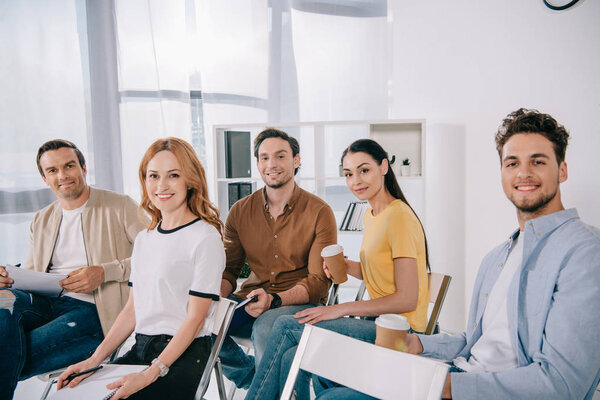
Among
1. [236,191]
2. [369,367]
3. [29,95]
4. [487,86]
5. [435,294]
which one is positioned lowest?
[435,294]

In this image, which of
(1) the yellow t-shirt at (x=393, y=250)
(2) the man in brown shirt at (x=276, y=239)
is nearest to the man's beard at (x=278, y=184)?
(2) the man in brown shirt at (x=276, y=239)

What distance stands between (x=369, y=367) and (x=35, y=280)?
1637 mm

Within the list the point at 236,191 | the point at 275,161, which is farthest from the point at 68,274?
the point at 236,191

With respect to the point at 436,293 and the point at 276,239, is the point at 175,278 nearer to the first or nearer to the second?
the point at 276,239

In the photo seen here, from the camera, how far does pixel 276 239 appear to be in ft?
7.09

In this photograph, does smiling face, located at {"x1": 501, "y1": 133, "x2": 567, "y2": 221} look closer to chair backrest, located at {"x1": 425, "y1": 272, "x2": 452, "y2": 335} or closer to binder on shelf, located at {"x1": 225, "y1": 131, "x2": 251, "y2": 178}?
chair backrest, located at {"x1": 425, "y1": 272, "x2": 452, "y2": 335}

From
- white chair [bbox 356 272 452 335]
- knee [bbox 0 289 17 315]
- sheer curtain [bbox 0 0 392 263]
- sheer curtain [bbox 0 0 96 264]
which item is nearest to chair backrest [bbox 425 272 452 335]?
white chair [bbox 356 272 452 335]

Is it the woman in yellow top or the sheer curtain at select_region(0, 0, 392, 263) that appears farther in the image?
the sheer curtain at select_region(0, 0, 392, 263)

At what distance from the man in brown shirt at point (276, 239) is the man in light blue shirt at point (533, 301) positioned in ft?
2.67

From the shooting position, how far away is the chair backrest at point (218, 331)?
4.67 feet

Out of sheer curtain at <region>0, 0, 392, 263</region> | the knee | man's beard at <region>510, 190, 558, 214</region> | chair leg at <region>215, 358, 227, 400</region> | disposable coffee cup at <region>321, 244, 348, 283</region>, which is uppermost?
sheer curtain at <region>0, 0, 392, 263</region>

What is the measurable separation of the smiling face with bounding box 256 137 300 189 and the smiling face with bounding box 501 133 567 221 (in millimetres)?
1175

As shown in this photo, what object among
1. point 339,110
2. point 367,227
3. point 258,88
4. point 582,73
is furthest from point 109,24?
point 582,73

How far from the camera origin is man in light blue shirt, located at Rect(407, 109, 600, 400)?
1.00 m
